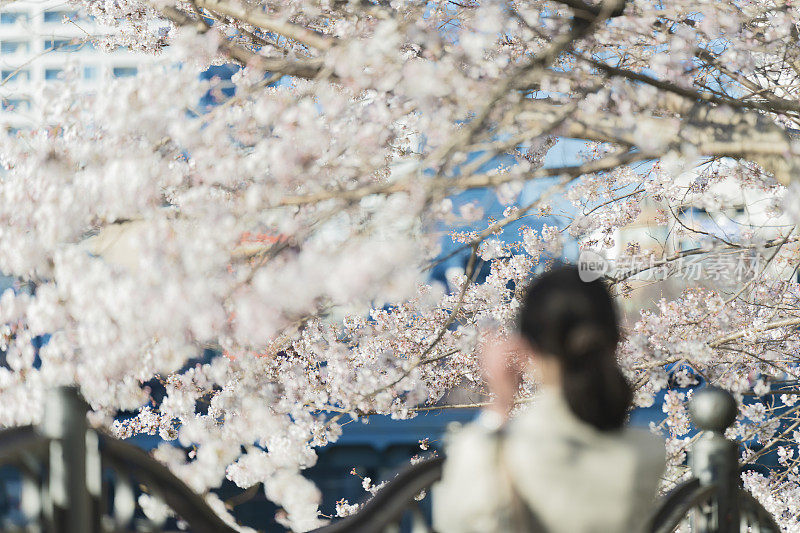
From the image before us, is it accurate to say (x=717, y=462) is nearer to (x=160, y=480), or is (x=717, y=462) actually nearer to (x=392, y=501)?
(x=392, y=501)

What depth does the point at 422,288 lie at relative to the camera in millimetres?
6617

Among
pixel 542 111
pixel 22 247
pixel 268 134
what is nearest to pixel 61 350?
pixel 22 247

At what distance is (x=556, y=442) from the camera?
1.49m

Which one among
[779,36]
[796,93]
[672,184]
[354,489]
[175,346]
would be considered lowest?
[354,489]

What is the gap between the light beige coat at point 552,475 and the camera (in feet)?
4.58

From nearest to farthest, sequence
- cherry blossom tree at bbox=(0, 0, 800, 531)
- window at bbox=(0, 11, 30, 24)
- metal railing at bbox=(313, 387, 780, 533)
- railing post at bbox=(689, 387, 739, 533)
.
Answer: cherry blossom tree at bbox=(0, 0, 800, 531)
metal railing at bbox=(313, 387, 780, 533)
railing post at bbox=(689, 387, 739, 533)
window at bbox=(0, 11, 30, 24)

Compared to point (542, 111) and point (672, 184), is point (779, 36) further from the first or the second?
point (542, 111)

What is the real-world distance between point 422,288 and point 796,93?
333 centimetres

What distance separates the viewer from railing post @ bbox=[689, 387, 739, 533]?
297cm

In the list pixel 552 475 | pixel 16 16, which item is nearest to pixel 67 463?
pixel 552 475

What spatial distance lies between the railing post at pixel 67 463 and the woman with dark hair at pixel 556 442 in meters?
0.74

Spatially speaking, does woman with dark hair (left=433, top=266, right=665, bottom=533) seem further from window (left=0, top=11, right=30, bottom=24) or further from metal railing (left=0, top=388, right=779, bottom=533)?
window (left=0, top=11, right=30, bottom=24)

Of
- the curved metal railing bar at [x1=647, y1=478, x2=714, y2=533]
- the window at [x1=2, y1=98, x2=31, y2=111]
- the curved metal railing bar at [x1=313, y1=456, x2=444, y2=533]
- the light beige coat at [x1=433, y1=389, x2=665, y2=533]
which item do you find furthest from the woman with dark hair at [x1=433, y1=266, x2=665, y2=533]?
the window at [x1=2, y1=98, x2=31, y2=111]

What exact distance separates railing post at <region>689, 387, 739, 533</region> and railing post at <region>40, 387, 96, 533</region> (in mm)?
2445
